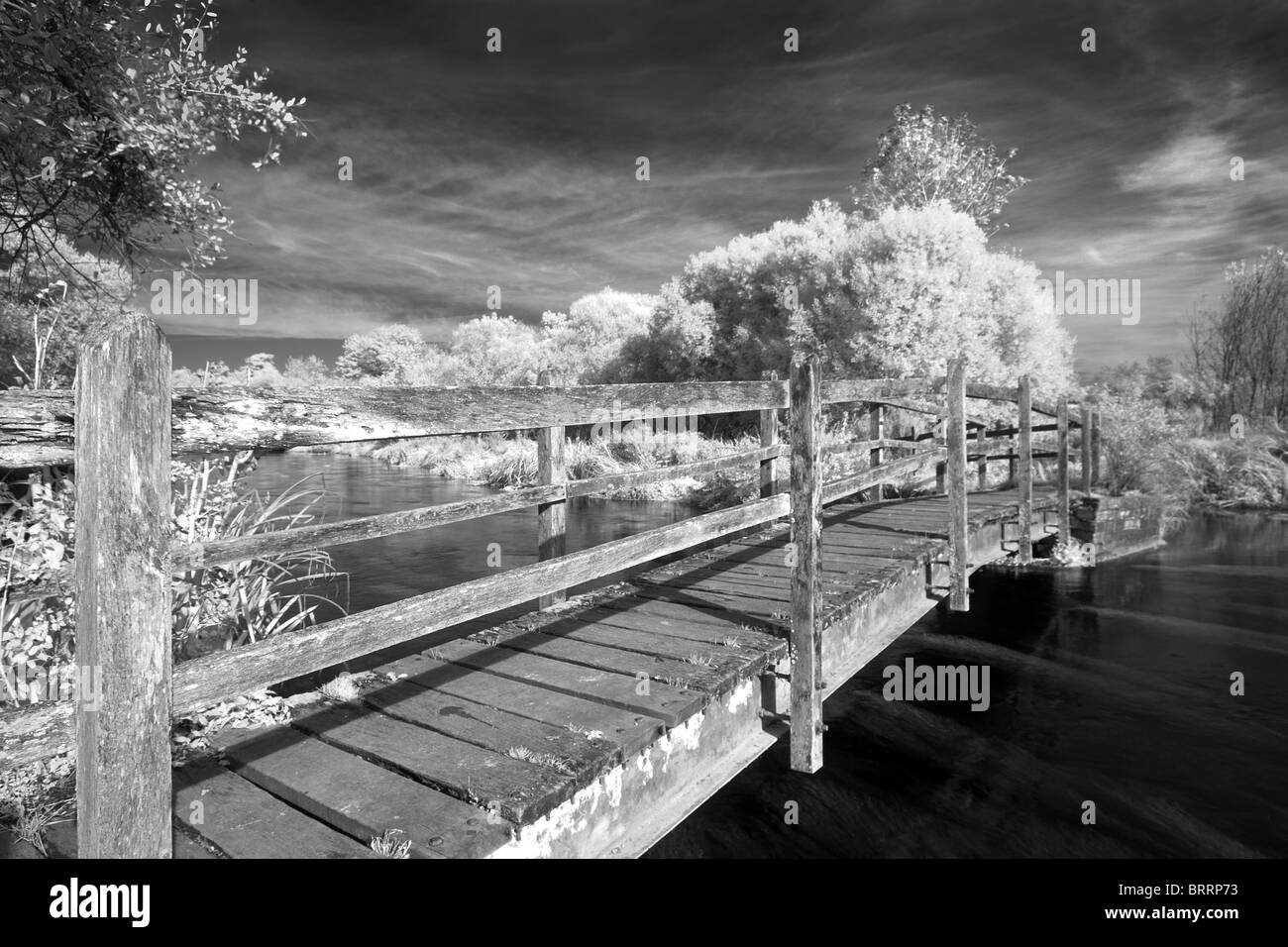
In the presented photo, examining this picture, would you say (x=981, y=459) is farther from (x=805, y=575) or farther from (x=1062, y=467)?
(x=805, y=575)

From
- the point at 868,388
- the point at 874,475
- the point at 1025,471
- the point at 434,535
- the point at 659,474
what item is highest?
the point at 868,388

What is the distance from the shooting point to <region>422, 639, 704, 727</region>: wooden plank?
381 centimetres

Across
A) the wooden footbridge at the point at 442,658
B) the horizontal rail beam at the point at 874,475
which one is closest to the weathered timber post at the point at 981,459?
the horizontal rail beam at the point at 874,475

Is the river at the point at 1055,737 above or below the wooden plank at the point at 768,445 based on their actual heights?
below

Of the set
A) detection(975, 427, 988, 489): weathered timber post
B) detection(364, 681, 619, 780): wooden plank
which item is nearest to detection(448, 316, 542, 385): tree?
detection(975, 427, 988, 489): weathered timber post

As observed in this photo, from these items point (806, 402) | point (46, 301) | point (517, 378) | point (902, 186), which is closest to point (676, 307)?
point (902, 186)

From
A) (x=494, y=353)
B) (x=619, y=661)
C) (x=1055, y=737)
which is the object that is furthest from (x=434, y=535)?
(x=494, y=353)

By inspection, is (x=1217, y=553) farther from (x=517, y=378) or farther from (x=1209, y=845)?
(x=517, y=378)

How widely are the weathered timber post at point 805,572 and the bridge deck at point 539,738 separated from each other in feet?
0.49

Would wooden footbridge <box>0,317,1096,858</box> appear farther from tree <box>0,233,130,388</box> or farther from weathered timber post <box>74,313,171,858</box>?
tree <box>0,233,130,388</box>

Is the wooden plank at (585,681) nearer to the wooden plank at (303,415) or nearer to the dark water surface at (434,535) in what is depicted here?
the wooden plank at (303,415)

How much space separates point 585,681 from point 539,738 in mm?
759

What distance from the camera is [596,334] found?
4378 centimetres

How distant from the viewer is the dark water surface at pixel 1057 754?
5.79m
